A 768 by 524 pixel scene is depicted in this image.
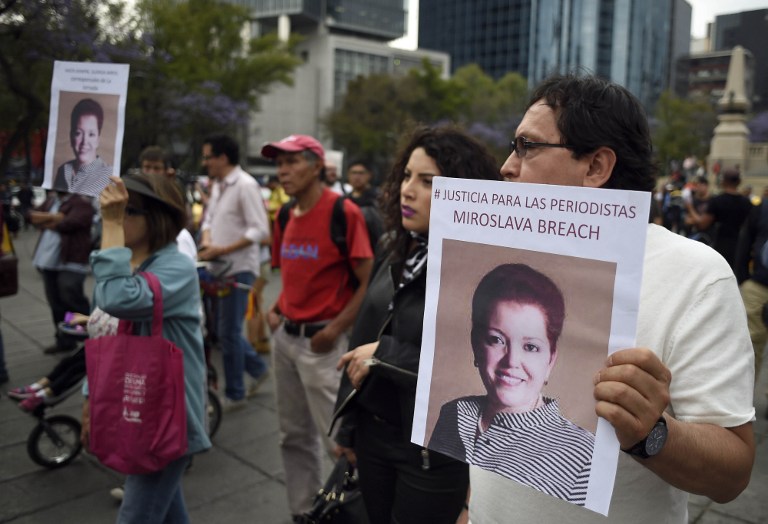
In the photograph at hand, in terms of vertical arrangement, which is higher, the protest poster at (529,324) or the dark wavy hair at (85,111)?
the dark wavy hair at (85,111)

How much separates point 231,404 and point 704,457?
429cm

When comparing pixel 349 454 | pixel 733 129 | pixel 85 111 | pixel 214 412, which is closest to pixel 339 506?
pixel 349 454

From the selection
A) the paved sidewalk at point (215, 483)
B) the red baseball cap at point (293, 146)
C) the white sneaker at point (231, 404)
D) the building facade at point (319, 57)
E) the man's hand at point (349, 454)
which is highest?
the building facade at point (319, 57)

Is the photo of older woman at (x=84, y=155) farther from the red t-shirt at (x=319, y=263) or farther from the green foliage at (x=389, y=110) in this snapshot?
the green foliage at (x=389, y=110)

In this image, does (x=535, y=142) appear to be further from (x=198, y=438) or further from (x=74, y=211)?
(x=74, y=211)

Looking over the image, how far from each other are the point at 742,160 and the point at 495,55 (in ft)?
260

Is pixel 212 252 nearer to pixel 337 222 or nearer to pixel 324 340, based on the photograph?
pixel 337 222

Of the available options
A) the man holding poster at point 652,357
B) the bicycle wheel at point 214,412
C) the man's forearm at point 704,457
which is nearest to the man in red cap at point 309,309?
the bicycle wheel at point 214,412

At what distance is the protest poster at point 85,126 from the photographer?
270 centimetres

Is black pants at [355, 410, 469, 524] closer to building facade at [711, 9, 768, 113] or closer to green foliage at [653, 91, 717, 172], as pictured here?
green foliage at [653, 91, 717, 172]

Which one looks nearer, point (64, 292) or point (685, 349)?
point (685, 349)

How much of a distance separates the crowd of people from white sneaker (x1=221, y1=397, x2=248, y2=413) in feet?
0.07

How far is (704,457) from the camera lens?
1.12 m

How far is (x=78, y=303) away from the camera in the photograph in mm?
6273
